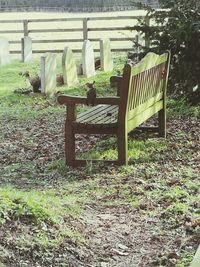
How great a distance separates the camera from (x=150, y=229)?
17.4 ft

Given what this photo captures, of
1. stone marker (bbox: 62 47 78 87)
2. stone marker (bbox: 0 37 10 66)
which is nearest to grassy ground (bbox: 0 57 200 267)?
stone marker (bbox: 62 47 78 87)

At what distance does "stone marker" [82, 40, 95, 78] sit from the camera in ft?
52.4

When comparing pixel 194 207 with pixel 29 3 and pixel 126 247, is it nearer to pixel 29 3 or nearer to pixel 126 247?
pixel 126 247

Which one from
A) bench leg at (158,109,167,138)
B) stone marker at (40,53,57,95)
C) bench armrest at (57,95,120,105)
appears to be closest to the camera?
bench armrest at (57,95,120,105)

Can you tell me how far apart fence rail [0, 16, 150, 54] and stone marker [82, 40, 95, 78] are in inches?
138

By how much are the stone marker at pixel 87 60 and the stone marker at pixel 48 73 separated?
2.54 m

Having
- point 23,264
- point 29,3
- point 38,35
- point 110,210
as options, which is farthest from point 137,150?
point 29,3

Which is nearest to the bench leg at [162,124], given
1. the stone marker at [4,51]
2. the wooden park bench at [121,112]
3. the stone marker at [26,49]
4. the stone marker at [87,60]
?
the wooden park bench at [121,112]

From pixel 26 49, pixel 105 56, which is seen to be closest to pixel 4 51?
pixel 26 49

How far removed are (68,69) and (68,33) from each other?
18175 mm

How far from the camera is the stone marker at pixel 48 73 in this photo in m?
13.1

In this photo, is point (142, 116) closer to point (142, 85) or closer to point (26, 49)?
point (142, 85)

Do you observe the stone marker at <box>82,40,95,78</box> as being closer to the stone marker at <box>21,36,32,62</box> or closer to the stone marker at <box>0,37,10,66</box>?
the stone marker at <box>0,37,10,66</box>

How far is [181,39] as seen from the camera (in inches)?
399
